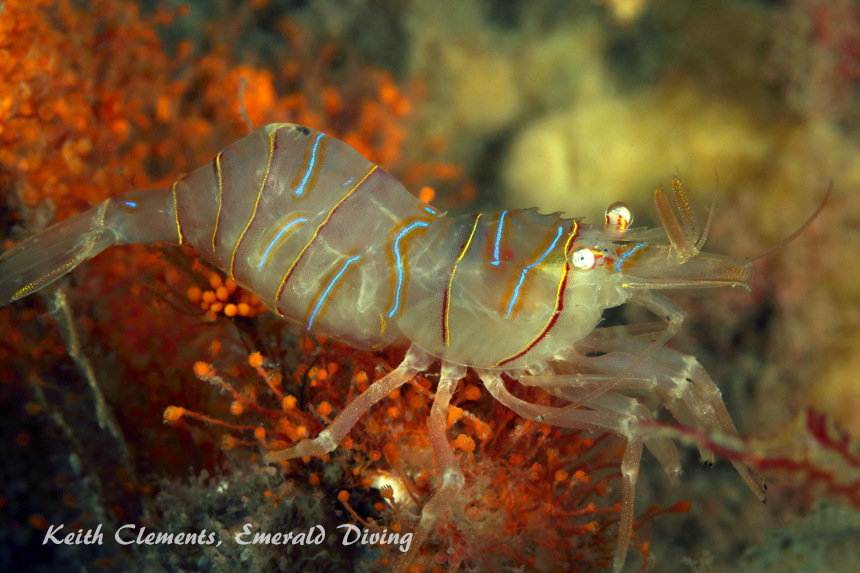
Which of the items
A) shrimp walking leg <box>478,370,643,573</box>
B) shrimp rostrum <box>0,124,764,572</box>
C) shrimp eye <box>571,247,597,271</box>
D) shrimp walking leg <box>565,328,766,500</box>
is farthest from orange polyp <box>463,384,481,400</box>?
shrimp eye <box>571,247,597,271</box>

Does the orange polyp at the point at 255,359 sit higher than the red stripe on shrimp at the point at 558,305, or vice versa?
the orange polyp at the point at 255,359

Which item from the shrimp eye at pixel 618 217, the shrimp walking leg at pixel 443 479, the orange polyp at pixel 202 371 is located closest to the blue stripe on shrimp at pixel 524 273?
the shrimp eye at pixel 618 217

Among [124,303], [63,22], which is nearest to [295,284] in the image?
[124,303]

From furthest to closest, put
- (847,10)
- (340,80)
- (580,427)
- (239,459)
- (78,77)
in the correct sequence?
(340,80), (78,77), (239,459), (847,10), (580,427)

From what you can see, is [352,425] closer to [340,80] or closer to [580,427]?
[580,427]

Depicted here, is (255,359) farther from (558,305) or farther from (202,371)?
(558,305)

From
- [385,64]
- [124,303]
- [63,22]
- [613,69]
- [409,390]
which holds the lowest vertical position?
[409,390]

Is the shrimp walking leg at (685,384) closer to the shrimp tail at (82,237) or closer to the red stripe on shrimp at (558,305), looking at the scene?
the red stripe on shrimp at (558,305)

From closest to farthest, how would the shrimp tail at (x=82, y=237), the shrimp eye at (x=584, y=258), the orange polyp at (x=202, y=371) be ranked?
1. the shrimp eye at (x=584, y=258)
2. the orange polyp at (x=202, y=371)
3. the shrimp tail at (x=82, y=237)
